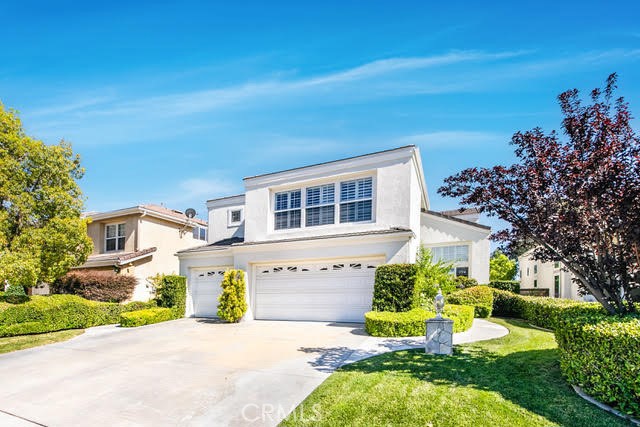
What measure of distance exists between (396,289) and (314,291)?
12.4 ft

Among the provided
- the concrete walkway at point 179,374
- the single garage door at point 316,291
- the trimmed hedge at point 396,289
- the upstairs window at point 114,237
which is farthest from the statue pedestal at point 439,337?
the upstairs window at point 114,237

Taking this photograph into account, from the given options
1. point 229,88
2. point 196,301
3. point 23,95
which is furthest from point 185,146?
point 196,301

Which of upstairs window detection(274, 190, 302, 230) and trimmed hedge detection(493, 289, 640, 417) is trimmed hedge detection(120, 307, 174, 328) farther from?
trimmed hedge detection(493, 289, 640, 417)

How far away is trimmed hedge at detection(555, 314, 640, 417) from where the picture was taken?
4.57m

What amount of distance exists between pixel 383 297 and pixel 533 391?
6.47 m

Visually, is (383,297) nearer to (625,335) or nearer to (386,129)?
(386,129)

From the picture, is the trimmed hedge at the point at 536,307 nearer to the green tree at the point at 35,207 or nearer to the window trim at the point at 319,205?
the window trim at the point at 319,205

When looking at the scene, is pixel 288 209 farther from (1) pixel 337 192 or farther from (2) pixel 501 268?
(2) pixel 501 268

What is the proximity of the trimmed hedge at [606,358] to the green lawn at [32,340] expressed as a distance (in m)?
13.6

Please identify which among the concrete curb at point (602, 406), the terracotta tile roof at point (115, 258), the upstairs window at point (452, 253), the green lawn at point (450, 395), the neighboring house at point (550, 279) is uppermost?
the upstairs window at point (452, 253)

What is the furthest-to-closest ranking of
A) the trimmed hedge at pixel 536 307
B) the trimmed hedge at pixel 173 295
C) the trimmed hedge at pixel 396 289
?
the trimmed hedge at pixel 173 295 < the trimmed hedge at pixel 396 289 < the trimmed hedge at pixel 536 307

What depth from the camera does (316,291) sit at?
1404 cm

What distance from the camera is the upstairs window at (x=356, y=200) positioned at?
13.8 meters

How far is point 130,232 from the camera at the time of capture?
19.8 m
